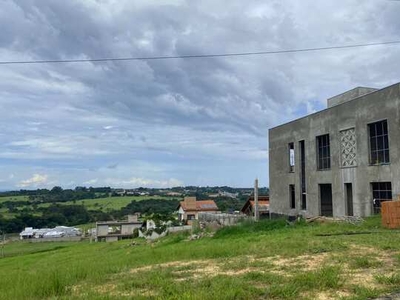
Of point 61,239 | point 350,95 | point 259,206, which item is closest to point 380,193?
point 350,95

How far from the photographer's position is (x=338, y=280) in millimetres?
5961

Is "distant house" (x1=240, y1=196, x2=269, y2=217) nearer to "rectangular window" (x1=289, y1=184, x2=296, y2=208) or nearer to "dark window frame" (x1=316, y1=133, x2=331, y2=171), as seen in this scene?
"rectangular window" (x1=289, y1=184, x2=296, y2=208)

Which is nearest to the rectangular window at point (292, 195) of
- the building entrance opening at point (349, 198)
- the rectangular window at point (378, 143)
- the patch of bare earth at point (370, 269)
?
the building entrance opening at point (349, 198)

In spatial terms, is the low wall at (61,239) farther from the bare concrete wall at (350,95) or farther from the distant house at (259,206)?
the bare concrete wall at (350,95)

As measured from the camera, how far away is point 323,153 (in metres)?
24.7

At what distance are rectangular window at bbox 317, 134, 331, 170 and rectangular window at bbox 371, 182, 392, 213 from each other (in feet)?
13.2

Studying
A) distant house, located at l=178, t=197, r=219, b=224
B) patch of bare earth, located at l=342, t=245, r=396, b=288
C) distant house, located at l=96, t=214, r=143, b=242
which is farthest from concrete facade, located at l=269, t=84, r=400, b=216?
distant house, located at l=96, t=214, r=143, b=242

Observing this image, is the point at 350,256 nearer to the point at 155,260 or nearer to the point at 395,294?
the point at 395,294

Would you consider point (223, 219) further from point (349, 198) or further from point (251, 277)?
point (251, 277)

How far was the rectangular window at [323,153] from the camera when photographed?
2417 centimetres

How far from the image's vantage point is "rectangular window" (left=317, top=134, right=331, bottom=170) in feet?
79.3

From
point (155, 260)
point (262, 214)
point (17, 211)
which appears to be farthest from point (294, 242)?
point (17, 211)

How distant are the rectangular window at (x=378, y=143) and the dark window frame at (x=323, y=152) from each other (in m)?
3.60

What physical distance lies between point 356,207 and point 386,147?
3.79 m
